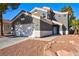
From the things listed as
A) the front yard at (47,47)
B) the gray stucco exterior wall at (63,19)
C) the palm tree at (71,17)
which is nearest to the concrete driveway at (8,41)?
the front yard at (47,47)

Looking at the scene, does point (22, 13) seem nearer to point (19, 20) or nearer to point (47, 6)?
point (19, 20)

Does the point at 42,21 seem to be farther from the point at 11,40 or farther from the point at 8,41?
the point at 8,41

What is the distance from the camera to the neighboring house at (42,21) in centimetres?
982

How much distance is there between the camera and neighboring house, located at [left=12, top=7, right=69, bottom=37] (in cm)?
982

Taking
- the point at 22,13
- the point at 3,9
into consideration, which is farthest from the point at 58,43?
the point at 3,9

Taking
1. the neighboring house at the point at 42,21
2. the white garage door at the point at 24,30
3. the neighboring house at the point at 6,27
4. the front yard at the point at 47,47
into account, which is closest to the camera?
the front yard at the point at 47,47

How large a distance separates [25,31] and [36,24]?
74cm

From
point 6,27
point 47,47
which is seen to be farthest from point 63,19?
point 6,27

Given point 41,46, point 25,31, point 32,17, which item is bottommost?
point 41,46

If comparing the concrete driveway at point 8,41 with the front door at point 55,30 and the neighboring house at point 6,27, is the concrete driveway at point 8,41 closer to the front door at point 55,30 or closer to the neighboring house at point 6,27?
the neighboring house at point 6,27

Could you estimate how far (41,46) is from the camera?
9.65 metres

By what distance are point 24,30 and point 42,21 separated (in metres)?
1.09

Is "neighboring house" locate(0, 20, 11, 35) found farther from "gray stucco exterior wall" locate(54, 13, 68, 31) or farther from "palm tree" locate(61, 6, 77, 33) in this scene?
"palm tree" locate(61, 6, 77, 33)

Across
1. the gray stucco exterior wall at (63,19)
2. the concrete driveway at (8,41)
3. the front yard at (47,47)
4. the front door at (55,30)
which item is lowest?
the front yard at (47,47)
